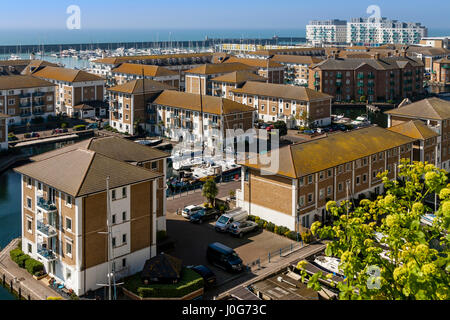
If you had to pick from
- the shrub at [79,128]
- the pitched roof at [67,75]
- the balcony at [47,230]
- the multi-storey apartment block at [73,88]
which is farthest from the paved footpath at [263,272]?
the pitched roof at [67,75]

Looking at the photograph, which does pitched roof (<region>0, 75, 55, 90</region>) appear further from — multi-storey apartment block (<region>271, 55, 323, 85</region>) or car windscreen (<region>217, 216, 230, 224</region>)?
multi-storey apartment block (<region>271, 55, 323, 85</region>)

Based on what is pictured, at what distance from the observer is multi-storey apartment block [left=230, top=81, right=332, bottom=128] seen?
46.7 m

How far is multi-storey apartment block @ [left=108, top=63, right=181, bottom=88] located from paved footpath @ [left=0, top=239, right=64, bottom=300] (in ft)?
127

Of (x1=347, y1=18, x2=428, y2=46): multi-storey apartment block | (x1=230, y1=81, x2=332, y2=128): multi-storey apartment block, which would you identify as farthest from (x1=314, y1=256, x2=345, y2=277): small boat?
(x1=347, y1=18, x2=428, y2=46): multi-storey apartment block

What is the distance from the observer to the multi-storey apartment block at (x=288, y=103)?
46.7 meters

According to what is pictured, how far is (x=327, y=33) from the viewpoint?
176000 millimetres

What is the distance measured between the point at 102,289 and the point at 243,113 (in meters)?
24.8

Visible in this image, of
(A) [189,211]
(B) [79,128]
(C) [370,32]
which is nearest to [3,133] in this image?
(B) [79,128]

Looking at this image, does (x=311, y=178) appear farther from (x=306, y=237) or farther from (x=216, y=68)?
(x=216, y=68)

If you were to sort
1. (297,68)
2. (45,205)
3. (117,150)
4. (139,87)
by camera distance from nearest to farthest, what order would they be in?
(45,205)
(117,150)
(139,87)
(297,68)

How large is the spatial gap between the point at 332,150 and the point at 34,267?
13.6 meters

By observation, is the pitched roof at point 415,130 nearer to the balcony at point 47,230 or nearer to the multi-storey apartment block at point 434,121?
the multi-storey apartment block at point 434,121

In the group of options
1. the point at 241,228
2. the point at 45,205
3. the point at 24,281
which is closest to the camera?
the point at 24,281

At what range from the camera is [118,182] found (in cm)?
1678
